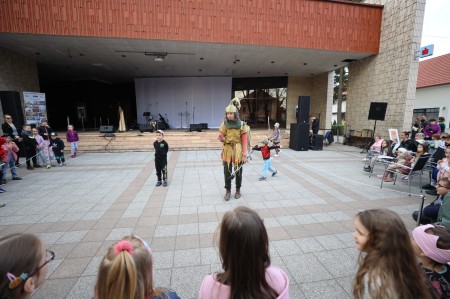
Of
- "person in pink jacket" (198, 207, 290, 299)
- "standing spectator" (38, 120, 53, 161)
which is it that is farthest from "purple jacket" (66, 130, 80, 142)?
"person in pink jacket" (198, 207, 290, 299)

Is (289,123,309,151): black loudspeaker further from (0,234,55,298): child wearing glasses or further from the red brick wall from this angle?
(0,234,55,298): child wearing glasses

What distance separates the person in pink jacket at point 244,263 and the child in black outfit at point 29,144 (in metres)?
9.58

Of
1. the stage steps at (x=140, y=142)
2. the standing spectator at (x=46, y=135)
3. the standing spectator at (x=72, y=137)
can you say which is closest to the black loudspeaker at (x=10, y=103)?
the standing spectator at (x=46, y=135)

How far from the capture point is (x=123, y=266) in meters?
1.06

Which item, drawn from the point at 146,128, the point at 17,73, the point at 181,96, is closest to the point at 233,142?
the point at 146,128

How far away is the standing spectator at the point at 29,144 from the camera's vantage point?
26.1 ft

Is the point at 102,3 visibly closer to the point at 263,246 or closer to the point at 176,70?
the point at 176,70

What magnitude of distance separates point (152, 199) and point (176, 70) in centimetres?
1439

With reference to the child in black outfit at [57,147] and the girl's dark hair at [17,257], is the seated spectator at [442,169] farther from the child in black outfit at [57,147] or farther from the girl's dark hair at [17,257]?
the child in black outfit at [57,147]

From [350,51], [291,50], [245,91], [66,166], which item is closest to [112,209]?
[66,166]

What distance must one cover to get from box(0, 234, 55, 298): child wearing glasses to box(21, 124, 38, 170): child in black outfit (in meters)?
8.98

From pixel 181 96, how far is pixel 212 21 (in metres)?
10.2

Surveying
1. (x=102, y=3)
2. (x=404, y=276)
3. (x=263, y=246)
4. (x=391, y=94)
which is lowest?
(x=404, y=276)

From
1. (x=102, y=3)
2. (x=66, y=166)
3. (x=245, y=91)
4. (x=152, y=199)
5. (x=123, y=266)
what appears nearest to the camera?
(x=123, y=266)
